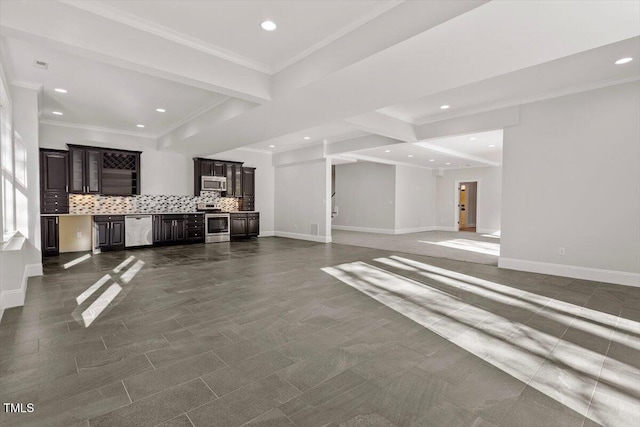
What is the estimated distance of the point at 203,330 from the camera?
2.86 metres

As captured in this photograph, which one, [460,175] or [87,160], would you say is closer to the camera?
[87,160]

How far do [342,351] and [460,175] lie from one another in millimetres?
12323

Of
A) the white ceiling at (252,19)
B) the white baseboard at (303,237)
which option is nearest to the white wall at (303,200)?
the white baseboard at (303,237)

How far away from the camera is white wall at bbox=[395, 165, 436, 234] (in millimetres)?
11820

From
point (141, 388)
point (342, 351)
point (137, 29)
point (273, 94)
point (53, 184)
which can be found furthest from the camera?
point (53, 184)

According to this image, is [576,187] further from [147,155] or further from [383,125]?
[147,155]

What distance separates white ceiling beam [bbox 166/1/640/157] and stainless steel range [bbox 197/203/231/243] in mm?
5026

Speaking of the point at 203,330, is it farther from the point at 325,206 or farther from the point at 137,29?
the point at 325,206

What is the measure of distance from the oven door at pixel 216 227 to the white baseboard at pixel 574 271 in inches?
278

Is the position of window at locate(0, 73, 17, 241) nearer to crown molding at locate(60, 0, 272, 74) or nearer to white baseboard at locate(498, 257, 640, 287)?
crown molding at locate(60, 0, 272, 74)

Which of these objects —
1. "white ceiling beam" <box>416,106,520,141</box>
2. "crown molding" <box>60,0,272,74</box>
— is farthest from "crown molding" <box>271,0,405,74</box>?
"white ceiling beam" <box>416,106,520,141</box>

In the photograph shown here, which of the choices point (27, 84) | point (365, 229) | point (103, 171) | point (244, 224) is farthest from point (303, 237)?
point (27, 84)

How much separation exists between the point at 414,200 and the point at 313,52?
976cm

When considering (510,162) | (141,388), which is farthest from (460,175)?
(141,388)
